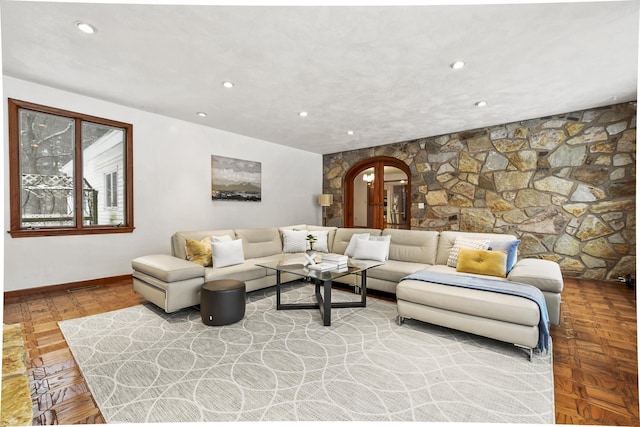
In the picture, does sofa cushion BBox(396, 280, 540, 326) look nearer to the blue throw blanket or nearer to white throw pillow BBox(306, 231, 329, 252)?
the blue throw blanket

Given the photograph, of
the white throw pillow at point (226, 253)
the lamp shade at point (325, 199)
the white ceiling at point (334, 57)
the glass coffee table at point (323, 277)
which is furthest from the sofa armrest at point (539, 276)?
the lamp shade at point (325, 199)

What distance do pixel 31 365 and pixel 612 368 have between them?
4.27 meters

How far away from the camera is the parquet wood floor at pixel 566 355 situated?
182cm

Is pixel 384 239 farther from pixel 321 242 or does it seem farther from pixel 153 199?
pixel 153 199

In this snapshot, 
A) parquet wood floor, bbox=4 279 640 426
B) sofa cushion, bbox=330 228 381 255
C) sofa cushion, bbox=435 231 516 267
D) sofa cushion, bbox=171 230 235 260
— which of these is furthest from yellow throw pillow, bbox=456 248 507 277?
sofa cushion, bbox=171 230 235 260

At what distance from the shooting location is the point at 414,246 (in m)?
4.06

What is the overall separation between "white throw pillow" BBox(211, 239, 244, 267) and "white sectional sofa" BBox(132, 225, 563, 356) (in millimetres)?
76

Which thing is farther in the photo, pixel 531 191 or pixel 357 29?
pixel 531 191

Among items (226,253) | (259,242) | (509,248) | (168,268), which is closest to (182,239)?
(226,253)

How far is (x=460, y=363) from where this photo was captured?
2270 mm

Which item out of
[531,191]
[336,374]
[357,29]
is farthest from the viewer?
[531,191]

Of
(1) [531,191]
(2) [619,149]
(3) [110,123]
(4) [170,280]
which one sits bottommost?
(4) [170,280]

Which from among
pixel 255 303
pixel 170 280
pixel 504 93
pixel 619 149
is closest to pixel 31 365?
pixel 170 280

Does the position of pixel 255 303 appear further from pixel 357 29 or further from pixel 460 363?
pixel 357 29
